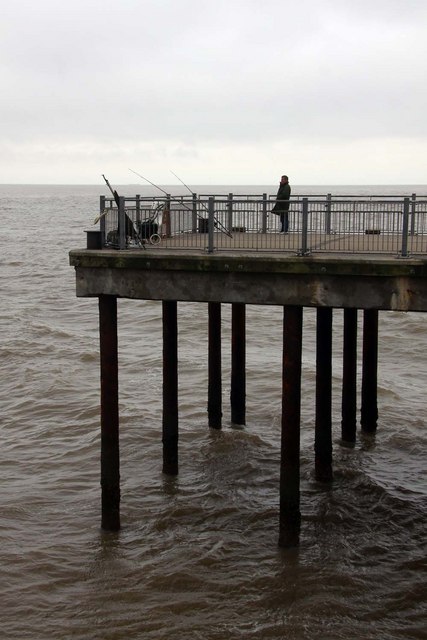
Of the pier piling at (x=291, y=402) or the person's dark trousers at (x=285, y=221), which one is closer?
the pier piling at (x=291, y=402)

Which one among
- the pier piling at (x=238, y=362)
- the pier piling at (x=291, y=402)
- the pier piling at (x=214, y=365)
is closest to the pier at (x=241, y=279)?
the pier piling at (x=291, y=402)

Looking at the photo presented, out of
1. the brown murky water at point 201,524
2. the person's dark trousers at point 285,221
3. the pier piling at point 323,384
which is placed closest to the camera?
the brown murky water at point 201,524

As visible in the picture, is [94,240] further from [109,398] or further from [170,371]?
[170,371]

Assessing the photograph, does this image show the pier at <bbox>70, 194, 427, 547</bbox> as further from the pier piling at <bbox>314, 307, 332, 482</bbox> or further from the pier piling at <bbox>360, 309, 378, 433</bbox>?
the pier piling at <bbox>360, 309, 378, 433</bbox>

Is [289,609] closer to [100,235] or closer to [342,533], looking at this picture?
[342,533]

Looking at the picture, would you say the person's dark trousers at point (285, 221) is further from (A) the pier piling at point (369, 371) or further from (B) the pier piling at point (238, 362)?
(A) the pier piling at point (369, 371)

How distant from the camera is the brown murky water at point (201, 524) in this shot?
13.6 meters

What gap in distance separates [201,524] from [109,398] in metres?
3.25

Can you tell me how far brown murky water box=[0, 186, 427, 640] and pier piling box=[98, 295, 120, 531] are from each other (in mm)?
1147

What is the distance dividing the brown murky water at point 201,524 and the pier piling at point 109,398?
1147 millimetres

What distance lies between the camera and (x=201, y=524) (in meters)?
16.5

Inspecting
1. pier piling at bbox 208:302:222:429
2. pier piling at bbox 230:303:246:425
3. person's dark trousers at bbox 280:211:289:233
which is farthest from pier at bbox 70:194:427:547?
pier piling at bbox 230:303:246:425

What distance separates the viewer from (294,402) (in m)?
14.0

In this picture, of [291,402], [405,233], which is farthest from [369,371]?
[405,233]
